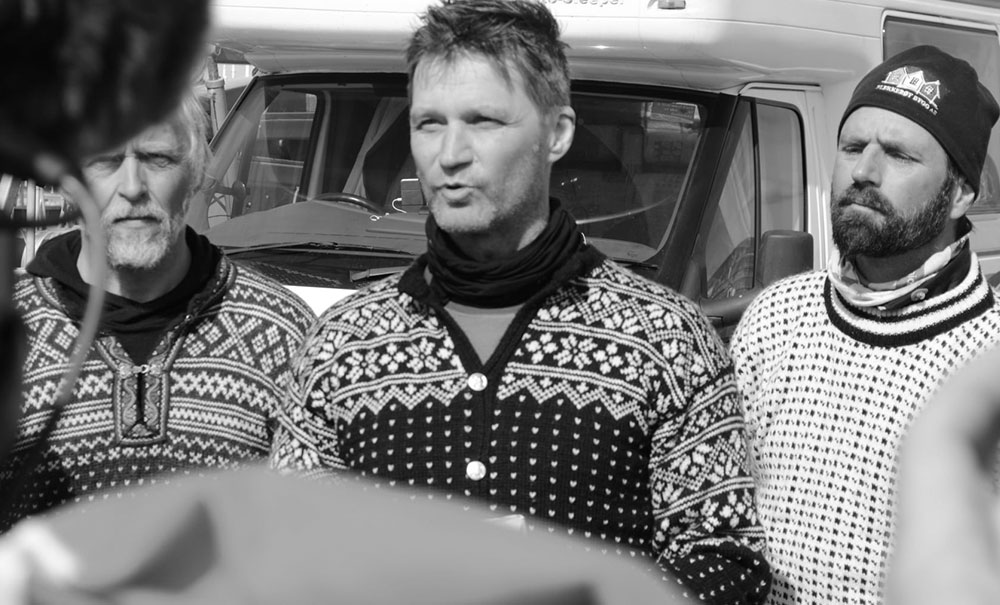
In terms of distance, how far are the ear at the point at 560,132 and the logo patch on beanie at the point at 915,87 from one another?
840mm

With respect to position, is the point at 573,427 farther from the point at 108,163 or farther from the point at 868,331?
the point at 108,163

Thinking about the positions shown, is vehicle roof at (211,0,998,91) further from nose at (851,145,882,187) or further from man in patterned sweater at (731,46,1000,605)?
nose at (851,145,882,187)

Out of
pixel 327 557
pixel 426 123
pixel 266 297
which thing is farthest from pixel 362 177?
pixel 327 557

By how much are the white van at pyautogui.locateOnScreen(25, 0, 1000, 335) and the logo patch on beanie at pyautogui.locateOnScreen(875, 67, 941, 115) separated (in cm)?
143

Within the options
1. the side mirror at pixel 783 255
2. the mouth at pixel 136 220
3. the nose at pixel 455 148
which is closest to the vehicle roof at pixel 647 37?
the side mirror at pixel 783 255

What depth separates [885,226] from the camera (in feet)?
10.6

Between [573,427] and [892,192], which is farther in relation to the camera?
[892,192]

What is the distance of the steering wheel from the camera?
5352 millimetres

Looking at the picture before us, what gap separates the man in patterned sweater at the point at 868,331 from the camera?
2.92 m

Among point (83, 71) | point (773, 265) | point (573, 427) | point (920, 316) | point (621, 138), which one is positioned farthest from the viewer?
point (621, 138)

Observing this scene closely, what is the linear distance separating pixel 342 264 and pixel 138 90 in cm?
412

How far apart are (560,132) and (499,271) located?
0.38 metres

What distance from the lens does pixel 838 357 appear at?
10.0ft

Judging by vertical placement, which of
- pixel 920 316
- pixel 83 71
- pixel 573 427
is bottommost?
pixel 573 427
